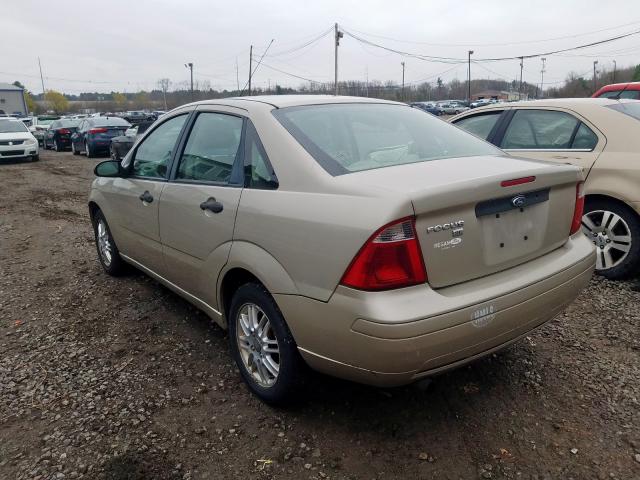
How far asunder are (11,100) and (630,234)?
71.1 m

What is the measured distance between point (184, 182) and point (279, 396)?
1560mm

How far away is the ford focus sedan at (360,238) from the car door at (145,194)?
0.20 metres

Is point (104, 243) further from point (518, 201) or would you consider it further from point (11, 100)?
point (11, 100)

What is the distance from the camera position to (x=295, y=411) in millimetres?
2830

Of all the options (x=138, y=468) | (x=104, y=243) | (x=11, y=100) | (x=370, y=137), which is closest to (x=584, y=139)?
(x=370, y=137)

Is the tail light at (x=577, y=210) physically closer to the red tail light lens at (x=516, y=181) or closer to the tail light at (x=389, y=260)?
the red tail light lens at (x=516, y=181)

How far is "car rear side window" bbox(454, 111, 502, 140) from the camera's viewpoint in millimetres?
5570

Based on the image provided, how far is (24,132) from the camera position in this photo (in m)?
18.0

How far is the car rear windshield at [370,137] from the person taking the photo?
8.77ft

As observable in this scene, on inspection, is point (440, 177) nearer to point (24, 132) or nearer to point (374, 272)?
point (374, 272)

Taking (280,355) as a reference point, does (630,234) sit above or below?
above

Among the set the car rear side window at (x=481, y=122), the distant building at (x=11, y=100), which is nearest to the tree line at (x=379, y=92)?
the distant building at (x=11, y=100)

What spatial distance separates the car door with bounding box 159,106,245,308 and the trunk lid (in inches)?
35.4

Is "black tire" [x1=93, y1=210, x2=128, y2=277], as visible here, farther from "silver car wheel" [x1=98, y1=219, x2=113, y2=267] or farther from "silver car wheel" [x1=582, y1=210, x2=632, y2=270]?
"silver car wheel" [x1=582, y1=210, x2=632, y2=270]
